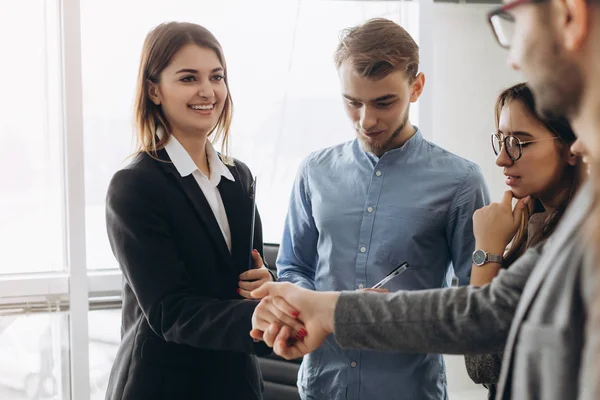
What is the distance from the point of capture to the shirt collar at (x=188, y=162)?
5.54 ft

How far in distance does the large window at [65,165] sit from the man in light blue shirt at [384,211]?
55.0 inches

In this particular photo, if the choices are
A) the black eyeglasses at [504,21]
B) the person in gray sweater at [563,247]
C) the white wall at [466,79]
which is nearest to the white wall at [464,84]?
the white wall at [466,79]

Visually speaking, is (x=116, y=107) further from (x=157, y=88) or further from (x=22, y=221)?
(x=157, y=88)

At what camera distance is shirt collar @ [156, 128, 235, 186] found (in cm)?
169

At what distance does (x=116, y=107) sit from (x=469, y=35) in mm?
1853

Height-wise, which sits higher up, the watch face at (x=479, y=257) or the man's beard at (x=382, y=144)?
the man's beard at (x=382, y=144)

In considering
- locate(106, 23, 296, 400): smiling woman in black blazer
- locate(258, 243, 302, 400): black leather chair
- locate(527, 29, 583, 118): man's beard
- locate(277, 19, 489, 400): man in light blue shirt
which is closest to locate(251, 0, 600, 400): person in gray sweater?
locate(527, 29, 583, 118): man's beard

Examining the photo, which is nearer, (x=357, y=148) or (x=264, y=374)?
(x=357, y=148)

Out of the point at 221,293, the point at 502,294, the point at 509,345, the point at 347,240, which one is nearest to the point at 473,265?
the point at 347,240

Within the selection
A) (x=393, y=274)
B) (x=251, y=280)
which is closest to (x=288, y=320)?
(x=251, y=280)

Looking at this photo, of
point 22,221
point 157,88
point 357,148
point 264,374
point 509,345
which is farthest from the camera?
point 22,221

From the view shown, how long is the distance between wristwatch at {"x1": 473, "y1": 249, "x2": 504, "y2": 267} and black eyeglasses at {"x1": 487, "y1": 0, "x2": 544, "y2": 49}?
25.6 inches

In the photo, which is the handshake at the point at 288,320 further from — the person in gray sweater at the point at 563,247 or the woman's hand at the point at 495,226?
the person in gray sweater at the point at 563,247

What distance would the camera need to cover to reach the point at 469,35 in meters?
3.46
